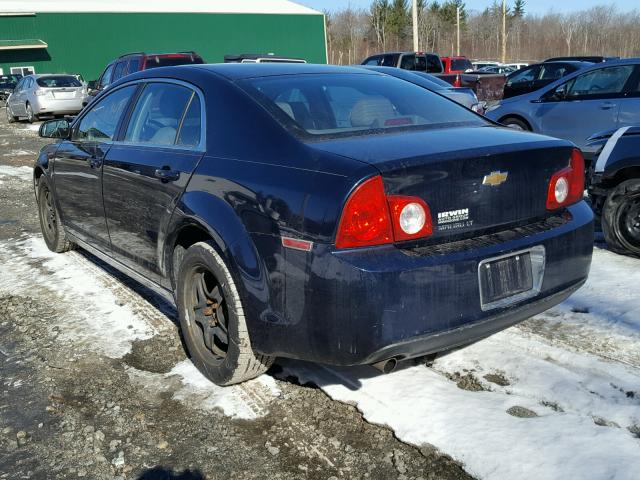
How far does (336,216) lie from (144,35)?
45.0 m

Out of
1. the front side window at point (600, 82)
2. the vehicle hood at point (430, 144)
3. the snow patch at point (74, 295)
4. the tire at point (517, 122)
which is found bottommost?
the snow patch at point (74, 295)

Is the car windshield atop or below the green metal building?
below

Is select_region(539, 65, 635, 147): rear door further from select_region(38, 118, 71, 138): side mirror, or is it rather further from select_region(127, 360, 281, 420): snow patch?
select_region(127, 360, 281, 420): snow patch

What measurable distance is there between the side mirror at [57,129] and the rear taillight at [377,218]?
3.55 meters

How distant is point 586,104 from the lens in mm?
9062

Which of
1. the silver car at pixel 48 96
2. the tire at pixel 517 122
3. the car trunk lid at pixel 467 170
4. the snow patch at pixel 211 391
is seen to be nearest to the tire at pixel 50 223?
the snow patch at pixel 211 391

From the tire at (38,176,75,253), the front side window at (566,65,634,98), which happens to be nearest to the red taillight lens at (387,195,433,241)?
the tire at (38,176,75,253)

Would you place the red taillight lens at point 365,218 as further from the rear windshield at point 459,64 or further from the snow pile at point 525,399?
the rear windshield at point 459,64

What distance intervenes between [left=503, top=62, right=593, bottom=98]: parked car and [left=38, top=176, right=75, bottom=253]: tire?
11224mm

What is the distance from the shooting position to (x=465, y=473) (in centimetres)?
260

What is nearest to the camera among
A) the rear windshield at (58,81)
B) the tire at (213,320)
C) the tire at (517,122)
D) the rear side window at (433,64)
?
the tire at (213,320)

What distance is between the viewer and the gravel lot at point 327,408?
2.72 meters

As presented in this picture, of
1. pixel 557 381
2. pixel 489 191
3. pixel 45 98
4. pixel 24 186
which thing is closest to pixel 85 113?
pixel 489 191

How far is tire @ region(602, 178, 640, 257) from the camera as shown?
5199mm
